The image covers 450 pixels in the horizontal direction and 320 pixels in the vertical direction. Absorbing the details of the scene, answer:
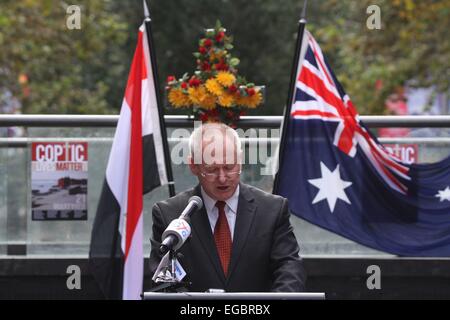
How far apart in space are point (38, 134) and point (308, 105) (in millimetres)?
2263

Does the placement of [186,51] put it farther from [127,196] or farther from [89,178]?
[127,196]

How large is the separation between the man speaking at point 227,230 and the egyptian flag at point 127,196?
9.89 ft

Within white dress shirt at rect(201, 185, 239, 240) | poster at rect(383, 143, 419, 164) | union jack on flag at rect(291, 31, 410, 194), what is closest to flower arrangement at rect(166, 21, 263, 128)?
union jack on flag at rect(291, 31, 410, 194)

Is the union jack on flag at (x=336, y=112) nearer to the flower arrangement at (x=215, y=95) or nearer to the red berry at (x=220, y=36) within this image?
the flower arrangement at (x=215, y=95)

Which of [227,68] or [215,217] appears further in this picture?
[227,68]

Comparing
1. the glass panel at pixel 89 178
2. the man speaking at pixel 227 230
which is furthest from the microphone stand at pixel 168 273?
the glass panel at pixel 89 178

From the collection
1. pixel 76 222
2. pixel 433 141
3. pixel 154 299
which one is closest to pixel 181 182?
pixel 76 222

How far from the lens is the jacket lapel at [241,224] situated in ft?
19.1

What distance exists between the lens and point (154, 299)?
4.66m

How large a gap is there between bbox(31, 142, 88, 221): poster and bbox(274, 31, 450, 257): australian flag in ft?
5.62

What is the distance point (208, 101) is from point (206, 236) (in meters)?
3.28

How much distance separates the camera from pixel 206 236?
19.2ft
